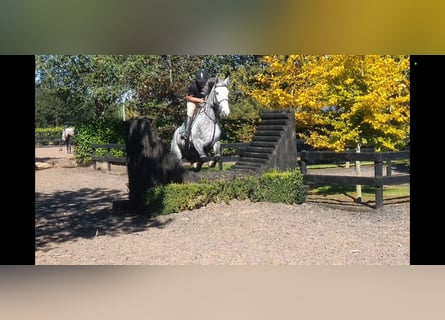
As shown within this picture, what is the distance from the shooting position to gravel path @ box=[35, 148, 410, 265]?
22.0 feet

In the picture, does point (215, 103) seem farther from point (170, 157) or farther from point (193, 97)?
point (170, 157)

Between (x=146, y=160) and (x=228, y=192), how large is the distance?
1.27m

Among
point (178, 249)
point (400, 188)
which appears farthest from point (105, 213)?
point (400, 188)

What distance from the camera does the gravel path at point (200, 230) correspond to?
6699 mm

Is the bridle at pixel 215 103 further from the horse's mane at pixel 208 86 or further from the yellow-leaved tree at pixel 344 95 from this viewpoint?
the yellow-leaved tree at pixel 344 95

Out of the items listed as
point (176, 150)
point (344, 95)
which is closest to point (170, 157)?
point (176, 150)

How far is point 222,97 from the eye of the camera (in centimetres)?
745

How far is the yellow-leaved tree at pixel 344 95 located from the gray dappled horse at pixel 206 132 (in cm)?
49

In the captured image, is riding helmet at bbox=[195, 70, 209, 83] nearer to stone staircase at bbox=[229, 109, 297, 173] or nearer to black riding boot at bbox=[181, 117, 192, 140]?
black riding boot at bbox=[181, 117, 192, 140]

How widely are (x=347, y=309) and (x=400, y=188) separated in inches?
117

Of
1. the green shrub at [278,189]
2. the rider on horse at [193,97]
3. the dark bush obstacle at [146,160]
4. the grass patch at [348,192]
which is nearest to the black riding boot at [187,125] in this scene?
the rider on horse at [193,97]

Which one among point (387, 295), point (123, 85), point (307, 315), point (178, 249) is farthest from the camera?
point (123, 85)

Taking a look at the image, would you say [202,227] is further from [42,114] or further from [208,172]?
[42,114]

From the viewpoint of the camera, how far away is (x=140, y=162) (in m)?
7.75
